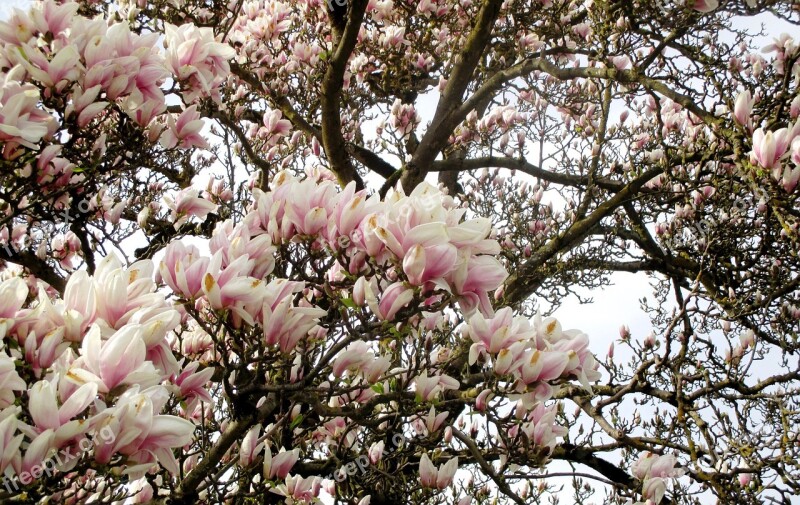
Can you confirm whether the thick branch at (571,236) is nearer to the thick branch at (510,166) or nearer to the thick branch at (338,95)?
the thick branch at (510,166)

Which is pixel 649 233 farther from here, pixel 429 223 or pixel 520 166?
pixel 429 223

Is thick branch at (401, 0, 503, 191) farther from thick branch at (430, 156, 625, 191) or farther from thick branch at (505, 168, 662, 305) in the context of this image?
thick branch at (505, 168, 662, 305)

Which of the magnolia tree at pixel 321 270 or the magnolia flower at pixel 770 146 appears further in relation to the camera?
the magnolia flower at pixel 770 146

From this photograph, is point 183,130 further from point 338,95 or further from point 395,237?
point 338,95

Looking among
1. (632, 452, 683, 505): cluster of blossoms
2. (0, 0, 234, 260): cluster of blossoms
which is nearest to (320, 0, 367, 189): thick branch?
(0, 0, 234, 260): cluster of blossoms

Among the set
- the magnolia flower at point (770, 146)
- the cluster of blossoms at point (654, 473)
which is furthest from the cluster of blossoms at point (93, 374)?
the magnolia flower at point (770, 146)

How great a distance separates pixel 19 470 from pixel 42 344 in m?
0.33

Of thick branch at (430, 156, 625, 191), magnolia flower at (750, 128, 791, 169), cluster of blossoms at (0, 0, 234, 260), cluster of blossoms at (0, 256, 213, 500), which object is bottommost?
cluster of blossoms at (0, 256, 213, 500)

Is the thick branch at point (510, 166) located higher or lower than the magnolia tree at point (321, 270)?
higher

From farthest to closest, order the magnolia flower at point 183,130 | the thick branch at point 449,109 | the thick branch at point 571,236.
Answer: the thick branch at point 571,236
the thick branch at point 449,109
the magnolia flower at point 183,130

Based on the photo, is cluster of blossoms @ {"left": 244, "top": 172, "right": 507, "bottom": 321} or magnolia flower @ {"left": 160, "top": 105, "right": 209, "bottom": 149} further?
magnolia flower @ {"left": 160, "top": 105, "right": 209, "bottom": 149}

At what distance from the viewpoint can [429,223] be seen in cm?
146

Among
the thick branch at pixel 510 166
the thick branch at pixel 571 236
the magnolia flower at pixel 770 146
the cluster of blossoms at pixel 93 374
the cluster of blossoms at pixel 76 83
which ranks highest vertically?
the thick branch at pixel 510 166

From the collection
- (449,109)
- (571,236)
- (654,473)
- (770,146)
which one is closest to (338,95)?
(449,109)
